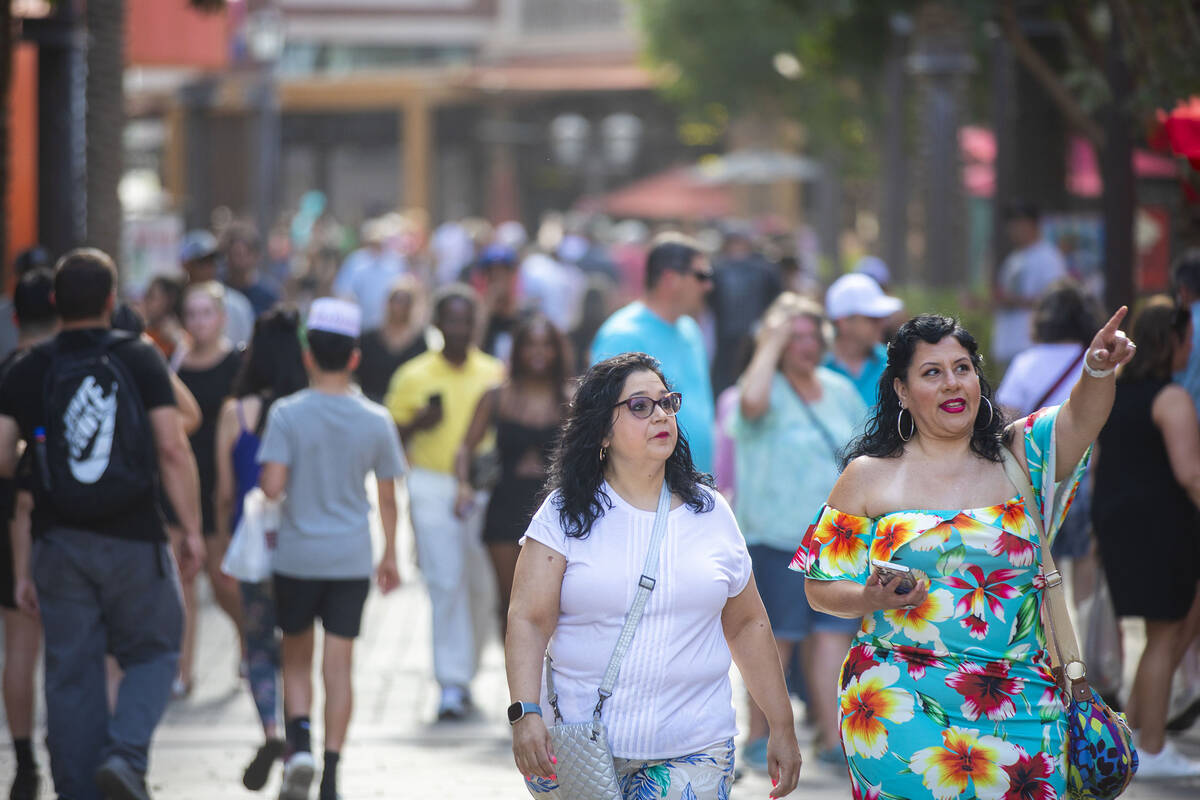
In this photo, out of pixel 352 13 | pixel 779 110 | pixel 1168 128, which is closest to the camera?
pixel 1168 128

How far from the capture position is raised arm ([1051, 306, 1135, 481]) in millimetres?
4293

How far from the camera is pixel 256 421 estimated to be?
760 centimetres

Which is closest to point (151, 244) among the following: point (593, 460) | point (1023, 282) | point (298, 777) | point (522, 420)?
point (1023, 282)

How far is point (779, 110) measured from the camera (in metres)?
32.5

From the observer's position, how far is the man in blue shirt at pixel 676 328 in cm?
733

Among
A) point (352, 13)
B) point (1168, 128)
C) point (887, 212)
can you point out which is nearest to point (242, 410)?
point (1168, 128)

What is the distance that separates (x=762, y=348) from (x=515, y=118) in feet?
132

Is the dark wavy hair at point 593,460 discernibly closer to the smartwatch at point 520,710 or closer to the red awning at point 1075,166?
the smartwatch at point 520,710

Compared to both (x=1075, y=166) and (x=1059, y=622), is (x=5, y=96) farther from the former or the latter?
(x=1075, y=166)

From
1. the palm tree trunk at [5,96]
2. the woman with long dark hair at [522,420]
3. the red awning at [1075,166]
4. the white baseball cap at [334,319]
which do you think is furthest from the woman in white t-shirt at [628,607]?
the red awning at [1075,166]

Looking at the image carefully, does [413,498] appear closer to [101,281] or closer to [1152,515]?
[101,281]

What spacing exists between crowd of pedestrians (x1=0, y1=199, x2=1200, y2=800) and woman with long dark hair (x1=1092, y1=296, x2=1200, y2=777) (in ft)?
0.04

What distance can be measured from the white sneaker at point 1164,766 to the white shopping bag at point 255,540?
11.2 ft

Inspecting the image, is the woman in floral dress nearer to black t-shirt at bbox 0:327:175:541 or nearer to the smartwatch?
the smartwatch
